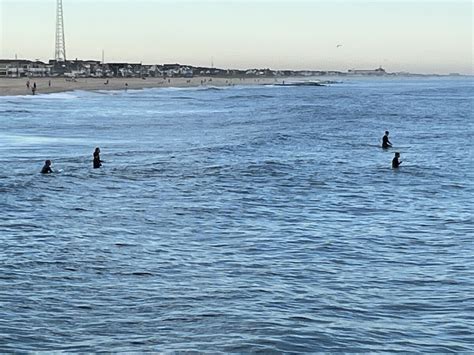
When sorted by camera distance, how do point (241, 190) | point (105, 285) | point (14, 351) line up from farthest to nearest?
point (241, 190) → point (105, 285) → point (14, 351)

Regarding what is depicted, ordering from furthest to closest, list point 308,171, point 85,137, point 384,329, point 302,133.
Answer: point 302,133, point 85,137, point 308,171, point 384,329

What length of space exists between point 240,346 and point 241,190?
1676 cm

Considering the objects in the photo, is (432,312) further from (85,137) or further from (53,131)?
(53,131)

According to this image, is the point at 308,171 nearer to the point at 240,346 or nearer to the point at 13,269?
the point at 13,269

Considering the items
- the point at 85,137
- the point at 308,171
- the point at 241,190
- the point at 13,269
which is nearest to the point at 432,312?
the point at 13,269

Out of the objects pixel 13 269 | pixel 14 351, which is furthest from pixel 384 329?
pixel 13 269

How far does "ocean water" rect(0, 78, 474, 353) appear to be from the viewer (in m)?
12.8

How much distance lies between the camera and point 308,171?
3466 centimetres

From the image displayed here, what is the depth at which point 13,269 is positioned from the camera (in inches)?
645

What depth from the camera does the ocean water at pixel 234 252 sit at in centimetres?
1279

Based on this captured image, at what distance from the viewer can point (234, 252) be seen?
725 inches

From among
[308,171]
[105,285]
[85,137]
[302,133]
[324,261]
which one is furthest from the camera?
[302,133]

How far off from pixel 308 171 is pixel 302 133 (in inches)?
883

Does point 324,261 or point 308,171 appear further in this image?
point 308,171
